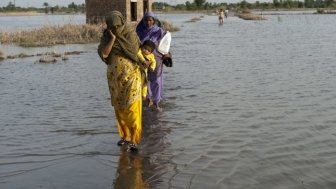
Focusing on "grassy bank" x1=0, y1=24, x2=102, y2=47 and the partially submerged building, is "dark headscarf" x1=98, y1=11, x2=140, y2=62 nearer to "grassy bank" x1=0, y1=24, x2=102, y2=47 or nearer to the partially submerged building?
"grassy bank" x1=0, y1=24, x2=102, y2=47

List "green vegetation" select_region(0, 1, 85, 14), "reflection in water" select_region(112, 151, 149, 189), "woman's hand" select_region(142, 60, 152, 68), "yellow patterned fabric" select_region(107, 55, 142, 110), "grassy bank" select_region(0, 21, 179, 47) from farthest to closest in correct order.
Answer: "green vegetation" select_region(0, 1, 85, 14) → "grassy bank" select_region(0, 21, 179, 47) → "woman's hand" select_region(142, 60, 152, 68) → "yellow patterned fabric" select_region(107, 55, 142, 110) → "reflection in water" select_region(112, 151, 149, 189)

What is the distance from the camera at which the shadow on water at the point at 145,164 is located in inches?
185

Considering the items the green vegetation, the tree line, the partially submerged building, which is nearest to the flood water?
the partially submerged building

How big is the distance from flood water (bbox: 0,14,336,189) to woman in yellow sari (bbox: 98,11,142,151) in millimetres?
509

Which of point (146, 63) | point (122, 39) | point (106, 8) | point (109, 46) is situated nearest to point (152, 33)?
point (146, 63)

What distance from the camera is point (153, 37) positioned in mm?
7746

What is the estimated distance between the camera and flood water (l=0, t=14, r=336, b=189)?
4828 mm

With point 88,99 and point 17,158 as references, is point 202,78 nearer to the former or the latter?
point 88,99

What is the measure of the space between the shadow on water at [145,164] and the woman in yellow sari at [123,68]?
320mm

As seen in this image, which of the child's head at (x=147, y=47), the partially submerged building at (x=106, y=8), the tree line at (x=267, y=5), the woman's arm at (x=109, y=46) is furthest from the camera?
the tree line at (x=267, y=5)

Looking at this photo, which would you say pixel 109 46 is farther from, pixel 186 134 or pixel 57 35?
pixel 57 35

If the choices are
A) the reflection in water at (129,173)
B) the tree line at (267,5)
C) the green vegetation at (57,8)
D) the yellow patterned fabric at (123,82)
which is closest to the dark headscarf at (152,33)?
the yellow patterned fabric at (123,82)

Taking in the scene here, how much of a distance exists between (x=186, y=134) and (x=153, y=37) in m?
1.97

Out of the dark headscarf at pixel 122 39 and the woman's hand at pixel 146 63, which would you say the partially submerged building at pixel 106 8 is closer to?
the woman's hand at pixel 146 63
